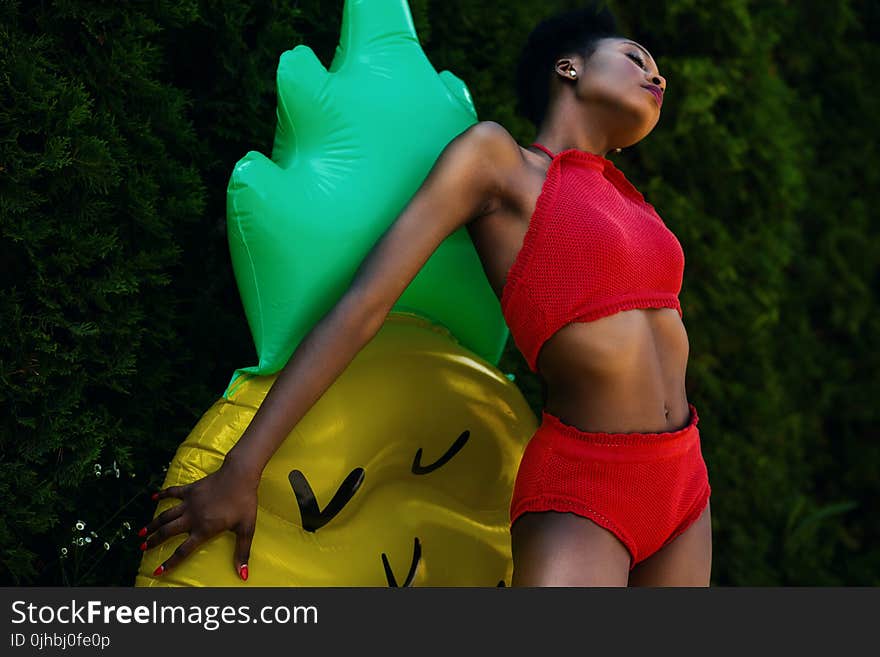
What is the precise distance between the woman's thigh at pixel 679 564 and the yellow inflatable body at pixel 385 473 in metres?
0.31

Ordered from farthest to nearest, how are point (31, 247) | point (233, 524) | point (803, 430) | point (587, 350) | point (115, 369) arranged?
point (803, 430) → point (115, 369) → point (31, 247) → point (587, 350) → point (233, 524)

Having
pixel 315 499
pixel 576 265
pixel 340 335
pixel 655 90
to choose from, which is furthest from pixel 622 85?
pixel 315 499

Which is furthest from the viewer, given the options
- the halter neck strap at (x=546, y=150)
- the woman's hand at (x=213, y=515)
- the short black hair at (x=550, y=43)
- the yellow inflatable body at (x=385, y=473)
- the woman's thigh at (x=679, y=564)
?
the short black hair at (x=550, y=43)

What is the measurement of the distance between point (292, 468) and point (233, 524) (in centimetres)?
17

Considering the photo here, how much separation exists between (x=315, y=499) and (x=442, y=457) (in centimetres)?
31

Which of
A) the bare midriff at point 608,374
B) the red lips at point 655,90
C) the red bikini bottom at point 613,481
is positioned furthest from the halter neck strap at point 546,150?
the red bikini bottom at point 613,481

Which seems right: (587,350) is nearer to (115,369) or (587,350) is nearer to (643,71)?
(643,71)

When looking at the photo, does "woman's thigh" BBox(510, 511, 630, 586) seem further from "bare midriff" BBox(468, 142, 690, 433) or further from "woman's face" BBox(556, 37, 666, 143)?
"woman's face" BBox(556, 37, 666, 143)

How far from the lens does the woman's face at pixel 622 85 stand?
2.05 m

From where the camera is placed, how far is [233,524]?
1.70 m

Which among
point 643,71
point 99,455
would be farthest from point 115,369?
point 643,71

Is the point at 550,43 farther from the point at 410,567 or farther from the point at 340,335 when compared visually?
the point at 410,567

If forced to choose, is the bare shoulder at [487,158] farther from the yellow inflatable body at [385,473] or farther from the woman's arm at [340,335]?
the yellow inflatable body at [385,473]

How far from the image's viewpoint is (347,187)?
195 centimetres
